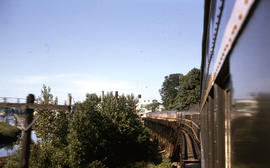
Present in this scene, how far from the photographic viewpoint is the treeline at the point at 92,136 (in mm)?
13859

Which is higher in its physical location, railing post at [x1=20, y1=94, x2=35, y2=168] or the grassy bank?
railing post at [x1=20, y1=94, x2=35, y2=168]

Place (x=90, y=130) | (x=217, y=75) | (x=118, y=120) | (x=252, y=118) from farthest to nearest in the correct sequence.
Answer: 1. (x=118, y=120)
2. (x=90, y=130)
3. (x=217, y=75)
4. (x=252, y=118)

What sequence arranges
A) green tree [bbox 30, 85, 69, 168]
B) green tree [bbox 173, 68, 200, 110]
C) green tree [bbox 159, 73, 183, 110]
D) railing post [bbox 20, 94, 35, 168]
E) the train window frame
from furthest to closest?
green tree [bbox 159, 73, 183, 110], green tree [bbox 173, 68, 200, 110], green tree [bbox 30, 85, 69, 168], railing post [bbox 20, 94, 35, 168], the train window frame

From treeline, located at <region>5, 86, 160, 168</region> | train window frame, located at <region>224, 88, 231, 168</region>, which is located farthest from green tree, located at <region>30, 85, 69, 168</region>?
train window frame, located at <region>224, 88, 231, 168</region>

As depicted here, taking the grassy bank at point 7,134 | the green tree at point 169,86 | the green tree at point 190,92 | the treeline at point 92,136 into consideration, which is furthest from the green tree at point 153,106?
the treeline at point 92,136

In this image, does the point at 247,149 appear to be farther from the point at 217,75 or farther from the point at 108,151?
the point at 108,151

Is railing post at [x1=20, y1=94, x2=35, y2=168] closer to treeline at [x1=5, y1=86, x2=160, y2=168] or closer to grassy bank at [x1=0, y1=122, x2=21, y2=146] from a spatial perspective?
treeline at [x1=5, y1=86, x2=160, y2=168]

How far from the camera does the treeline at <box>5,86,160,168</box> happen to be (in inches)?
546

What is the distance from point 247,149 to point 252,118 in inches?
7.4

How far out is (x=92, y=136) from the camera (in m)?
15.5

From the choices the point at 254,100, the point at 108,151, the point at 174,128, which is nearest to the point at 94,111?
the point at 108,151

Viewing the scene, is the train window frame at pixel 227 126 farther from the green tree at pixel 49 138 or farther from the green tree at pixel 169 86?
the green tree at pixel 169 86

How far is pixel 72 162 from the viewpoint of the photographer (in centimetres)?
1381

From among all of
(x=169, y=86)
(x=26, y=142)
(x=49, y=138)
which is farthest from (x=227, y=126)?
(x=169, y=86)
